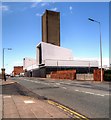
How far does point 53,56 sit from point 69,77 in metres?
65.4

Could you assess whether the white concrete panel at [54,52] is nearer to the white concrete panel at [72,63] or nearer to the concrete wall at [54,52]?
the concrete wall at [54,52]

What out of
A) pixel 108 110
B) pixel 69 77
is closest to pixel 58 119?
pixel 108 110

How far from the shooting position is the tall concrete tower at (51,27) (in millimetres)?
165750

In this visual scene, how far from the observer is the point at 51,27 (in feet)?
552

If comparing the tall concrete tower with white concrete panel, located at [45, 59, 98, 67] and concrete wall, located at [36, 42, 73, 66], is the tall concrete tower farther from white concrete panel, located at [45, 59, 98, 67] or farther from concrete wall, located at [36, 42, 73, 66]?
white concrete panel, located at [45, 59, 98, 67]

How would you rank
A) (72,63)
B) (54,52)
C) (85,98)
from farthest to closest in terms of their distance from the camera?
(54,52), (72,63), (85,98)

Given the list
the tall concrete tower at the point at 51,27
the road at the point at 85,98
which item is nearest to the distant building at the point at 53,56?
the tall concrete tower at the point at 51,27

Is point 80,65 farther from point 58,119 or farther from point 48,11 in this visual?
point 58,119

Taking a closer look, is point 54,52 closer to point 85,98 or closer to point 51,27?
point 51,27

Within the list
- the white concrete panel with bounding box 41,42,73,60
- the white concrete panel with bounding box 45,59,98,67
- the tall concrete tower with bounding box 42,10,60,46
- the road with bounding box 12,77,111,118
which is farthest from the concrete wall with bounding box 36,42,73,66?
the road with bounding box 12,77,111,118

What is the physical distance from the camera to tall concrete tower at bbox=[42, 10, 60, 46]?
165750mm

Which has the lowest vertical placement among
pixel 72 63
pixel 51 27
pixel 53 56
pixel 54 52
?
pixel 72 63

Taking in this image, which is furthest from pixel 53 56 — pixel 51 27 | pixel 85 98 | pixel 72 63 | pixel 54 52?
pixel 85 98

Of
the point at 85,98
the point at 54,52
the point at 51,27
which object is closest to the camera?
the point at 85,98
